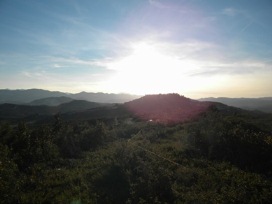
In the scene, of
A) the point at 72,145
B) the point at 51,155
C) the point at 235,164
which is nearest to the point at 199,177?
the point at 235,164

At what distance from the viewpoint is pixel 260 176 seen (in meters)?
15.6

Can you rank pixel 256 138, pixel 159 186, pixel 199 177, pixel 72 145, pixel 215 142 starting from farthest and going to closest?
pixel 72 145 < pixel 215 142 < pixel 256 138 < pixel 199 177 < pixel 159 186

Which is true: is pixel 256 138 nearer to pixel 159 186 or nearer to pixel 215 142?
pixel 215 142

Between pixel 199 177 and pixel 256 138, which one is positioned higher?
pixel 256 138

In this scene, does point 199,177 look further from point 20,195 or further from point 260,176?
point 20,195

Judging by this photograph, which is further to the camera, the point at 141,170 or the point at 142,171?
the point at 141,170

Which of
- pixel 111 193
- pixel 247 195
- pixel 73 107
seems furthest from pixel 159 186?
pixel 73 107

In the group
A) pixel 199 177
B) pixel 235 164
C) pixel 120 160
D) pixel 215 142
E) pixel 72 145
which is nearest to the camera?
pixel 199 177

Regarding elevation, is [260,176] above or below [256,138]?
below

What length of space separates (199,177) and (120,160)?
5.10 meters

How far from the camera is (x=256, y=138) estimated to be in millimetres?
20609

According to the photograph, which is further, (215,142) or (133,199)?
(215,142)

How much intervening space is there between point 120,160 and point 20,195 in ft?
22.0

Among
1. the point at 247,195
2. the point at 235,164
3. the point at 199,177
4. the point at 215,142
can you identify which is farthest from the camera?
the point at 215,142
